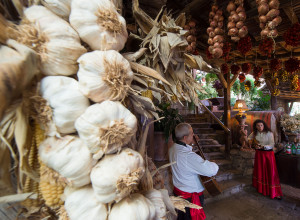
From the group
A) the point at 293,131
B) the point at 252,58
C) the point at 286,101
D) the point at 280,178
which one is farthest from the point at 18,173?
the point at 286,101

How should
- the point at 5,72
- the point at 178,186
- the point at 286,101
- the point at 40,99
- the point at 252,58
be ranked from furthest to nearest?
the point at 286,101, the point at 252,58, the point at 178,186, the point at 40,99, the point at 5,72

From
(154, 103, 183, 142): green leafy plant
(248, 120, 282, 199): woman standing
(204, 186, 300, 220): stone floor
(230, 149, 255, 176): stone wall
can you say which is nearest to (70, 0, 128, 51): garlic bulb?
(154, 103, 183, 142): green leafy plant

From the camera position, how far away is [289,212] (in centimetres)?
316

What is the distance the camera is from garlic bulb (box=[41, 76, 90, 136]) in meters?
0.45

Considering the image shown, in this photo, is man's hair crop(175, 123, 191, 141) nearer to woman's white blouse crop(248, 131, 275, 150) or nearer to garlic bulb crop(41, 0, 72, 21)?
garlic bulb crop(41, 0, 72, 21)

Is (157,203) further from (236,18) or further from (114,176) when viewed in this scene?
(236,18)

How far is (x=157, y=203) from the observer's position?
575 mm

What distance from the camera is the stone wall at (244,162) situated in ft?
14.8

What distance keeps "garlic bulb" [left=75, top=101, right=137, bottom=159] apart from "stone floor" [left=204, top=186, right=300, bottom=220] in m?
3.24

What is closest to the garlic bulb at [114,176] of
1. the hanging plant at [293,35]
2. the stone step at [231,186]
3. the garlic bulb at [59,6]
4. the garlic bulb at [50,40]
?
the garlic bulb at [50,40]

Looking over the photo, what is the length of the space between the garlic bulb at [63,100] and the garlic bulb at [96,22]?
0.16 metres

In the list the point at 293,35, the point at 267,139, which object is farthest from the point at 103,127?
the point at 267,139

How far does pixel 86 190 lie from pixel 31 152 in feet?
0.68

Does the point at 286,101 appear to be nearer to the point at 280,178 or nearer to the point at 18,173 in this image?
the point at 280,178
